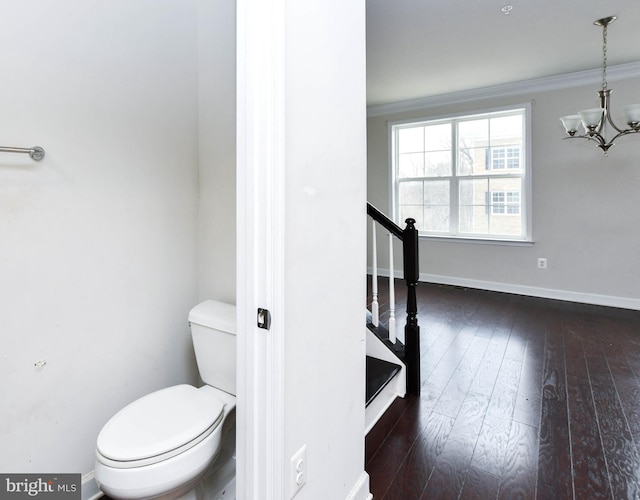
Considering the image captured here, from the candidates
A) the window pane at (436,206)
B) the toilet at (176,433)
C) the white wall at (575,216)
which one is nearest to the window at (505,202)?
the white wall at (575,216)

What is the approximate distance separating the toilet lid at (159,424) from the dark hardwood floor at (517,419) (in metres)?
0.81

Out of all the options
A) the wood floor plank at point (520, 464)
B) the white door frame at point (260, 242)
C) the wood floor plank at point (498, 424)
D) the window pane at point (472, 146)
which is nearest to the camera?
the white door frame at point (260, 242)

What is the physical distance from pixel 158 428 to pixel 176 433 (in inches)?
3.0

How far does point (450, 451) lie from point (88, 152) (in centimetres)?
208

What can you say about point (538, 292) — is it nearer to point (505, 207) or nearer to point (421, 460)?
point (505, 207)

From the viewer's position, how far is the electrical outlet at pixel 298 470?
977 millimetres

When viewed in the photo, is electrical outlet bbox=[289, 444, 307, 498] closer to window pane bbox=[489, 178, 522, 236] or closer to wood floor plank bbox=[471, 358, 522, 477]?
wood floor plank bbox=[471, 358, 522, 477]

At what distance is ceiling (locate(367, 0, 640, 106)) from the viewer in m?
2.55

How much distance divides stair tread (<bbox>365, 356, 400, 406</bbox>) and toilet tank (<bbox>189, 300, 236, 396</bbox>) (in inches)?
29.3

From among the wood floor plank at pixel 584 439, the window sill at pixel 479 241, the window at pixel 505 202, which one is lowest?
the wood floor plank at pixel 584 439

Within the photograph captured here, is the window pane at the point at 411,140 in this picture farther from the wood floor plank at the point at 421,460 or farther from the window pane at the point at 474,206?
the wood floor plank at the point at 421,460

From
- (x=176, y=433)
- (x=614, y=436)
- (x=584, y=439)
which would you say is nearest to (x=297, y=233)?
(x=176, y=433)

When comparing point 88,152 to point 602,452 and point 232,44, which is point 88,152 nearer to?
point 232,44

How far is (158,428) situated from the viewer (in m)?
1.17
